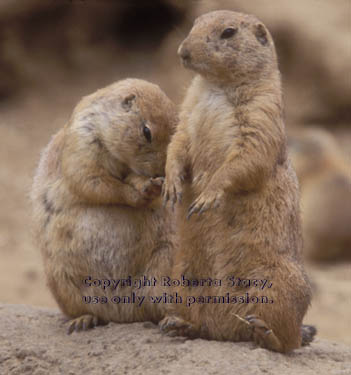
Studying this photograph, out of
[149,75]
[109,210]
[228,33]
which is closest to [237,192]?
[228,33]

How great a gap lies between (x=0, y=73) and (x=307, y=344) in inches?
434

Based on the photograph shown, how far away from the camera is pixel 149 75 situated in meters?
14.5

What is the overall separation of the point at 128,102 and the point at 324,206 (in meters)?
7.11

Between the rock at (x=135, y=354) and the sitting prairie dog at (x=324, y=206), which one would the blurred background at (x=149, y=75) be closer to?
the sitting prairie dog at (x=324, y=206)

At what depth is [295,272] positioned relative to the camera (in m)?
4.59

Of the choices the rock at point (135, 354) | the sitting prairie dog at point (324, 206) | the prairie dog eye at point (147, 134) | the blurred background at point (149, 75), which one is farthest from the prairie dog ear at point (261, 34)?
the sitting prairie dog at point (324, 206)

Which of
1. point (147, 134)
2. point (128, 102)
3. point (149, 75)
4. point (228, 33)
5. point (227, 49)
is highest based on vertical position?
point (149, 75)

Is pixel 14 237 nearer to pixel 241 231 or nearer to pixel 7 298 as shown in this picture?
pixel 7 298

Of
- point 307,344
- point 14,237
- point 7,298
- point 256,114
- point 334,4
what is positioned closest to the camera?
point 256,114

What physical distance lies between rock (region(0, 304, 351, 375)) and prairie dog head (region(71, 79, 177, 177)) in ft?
3.67

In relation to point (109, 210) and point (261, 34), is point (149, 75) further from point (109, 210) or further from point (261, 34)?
point (261, 34)

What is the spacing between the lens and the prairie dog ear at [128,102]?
5230 millimetres

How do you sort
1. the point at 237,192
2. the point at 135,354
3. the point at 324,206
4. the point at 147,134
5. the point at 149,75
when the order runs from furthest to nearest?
1. the point at 149,75
2. the point at 324,206
3. the point at 147,134
4. the point at 135,354
5. the point at 237,192

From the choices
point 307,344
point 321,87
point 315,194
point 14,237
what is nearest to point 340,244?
point 315,194
